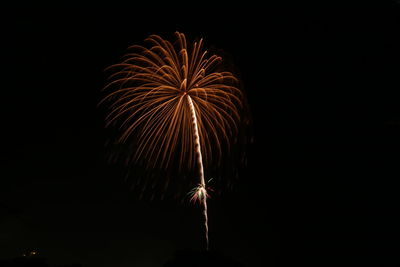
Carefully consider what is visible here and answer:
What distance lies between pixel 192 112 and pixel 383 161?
57.5 feet

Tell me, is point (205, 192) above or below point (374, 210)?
below

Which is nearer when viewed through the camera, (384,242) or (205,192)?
(205,192)

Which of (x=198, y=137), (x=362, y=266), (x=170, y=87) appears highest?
(x=170, y=87)

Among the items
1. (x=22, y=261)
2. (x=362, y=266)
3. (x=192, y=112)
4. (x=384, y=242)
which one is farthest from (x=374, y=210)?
(x=22, y=261)

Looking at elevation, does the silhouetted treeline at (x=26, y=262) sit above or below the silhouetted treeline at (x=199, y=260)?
below

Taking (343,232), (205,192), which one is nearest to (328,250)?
(343,232)

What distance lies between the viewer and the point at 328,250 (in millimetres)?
29859

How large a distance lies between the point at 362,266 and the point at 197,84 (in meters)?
17.1

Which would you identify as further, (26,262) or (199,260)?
(26,262)

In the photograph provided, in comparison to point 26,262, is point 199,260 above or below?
above

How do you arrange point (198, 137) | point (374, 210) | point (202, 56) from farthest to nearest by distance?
point (374, 210), point (198, 137), point (202, 56)

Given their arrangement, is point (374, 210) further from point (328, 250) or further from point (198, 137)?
point (198, 137)

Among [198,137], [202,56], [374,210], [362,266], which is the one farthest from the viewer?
[374,210]

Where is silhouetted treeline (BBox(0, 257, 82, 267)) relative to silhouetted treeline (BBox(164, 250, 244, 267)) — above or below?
below
